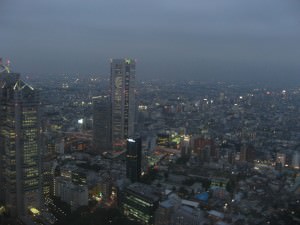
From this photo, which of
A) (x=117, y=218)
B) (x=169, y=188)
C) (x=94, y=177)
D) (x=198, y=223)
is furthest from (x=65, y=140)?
(x=198, y=223)

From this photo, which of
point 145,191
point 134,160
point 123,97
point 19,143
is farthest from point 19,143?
point 123,97

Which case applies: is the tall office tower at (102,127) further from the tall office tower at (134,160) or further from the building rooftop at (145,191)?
the building rooftop at (145,191)

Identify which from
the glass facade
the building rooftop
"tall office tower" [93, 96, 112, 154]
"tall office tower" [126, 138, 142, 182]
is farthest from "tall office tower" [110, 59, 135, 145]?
the glass facade

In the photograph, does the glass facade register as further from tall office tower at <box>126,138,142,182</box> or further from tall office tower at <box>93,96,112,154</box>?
tall office tower at <box>93,96,112,154</box>

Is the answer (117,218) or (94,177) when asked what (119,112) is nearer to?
(94,177)

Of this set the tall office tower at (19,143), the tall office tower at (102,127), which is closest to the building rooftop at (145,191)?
the tall office tower at (19,143)

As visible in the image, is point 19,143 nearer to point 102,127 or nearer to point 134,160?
point 134,160
